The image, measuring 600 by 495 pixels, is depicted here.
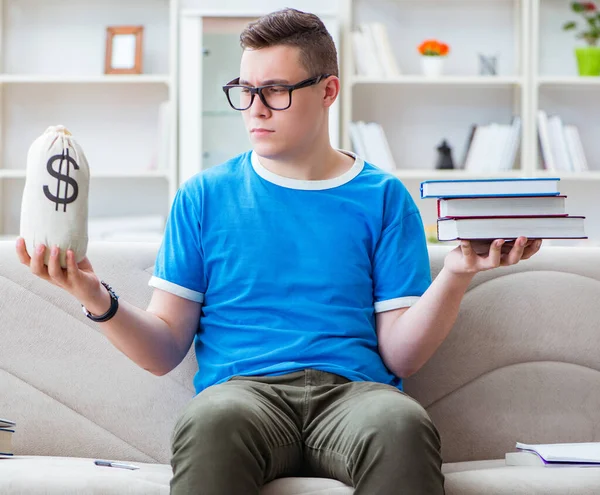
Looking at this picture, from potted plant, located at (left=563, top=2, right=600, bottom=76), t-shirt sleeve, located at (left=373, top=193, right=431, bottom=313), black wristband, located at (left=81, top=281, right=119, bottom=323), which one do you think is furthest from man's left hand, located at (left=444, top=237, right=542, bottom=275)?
potted plant, located at (left=563, top=2, right=600, bottom=76)

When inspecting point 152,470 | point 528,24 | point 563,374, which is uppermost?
point 528,24

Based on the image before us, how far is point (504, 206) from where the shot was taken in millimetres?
1315

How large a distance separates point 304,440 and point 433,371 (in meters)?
0.43

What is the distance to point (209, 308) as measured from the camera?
1.57 metres

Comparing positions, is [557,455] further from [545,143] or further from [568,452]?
[545,143]

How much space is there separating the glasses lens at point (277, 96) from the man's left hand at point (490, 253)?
1.34 feet

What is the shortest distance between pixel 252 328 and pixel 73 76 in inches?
117

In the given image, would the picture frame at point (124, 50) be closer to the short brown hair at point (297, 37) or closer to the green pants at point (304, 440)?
the short brown hair at point (297, 37)

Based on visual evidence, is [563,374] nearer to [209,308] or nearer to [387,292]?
[387,292]

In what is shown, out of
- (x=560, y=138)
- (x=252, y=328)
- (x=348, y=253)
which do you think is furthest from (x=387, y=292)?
Answer: (x=560, y=138)

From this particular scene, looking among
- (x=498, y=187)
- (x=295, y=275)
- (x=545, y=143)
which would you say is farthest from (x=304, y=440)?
(x=545, y=143)

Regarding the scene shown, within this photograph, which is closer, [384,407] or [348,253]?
[384,407]

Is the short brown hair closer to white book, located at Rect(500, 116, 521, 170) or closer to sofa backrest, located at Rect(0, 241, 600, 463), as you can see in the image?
sofa backrest, located at Rect(0, 241, 600, 463)

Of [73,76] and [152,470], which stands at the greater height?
[73,76]
